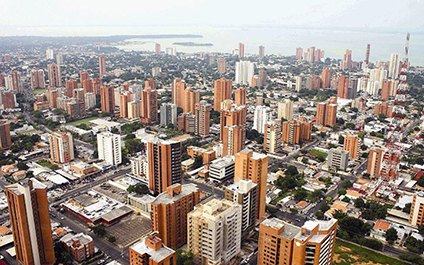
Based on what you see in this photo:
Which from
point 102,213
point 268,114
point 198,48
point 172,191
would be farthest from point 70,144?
point 198,48

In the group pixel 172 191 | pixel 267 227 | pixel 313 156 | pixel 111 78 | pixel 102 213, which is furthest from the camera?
pixel 111 78

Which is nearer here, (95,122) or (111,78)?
(95,122)

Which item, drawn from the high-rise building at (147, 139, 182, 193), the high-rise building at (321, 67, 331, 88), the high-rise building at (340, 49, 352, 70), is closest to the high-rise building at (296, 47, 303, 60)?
the high-rise building at (340, 49, 352, 70)

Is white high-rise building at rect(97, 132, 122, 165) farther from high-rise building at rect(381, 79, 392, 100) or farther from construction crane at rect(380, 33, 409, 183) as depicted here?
high-rise building at rect(381, 79, 392, 100)

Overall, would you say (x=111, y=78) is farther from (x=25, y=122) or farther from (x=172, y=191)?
(x=172, y=191)

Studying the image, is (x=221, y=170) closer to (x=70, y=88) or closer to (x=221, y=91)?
(x=221, y=91)
